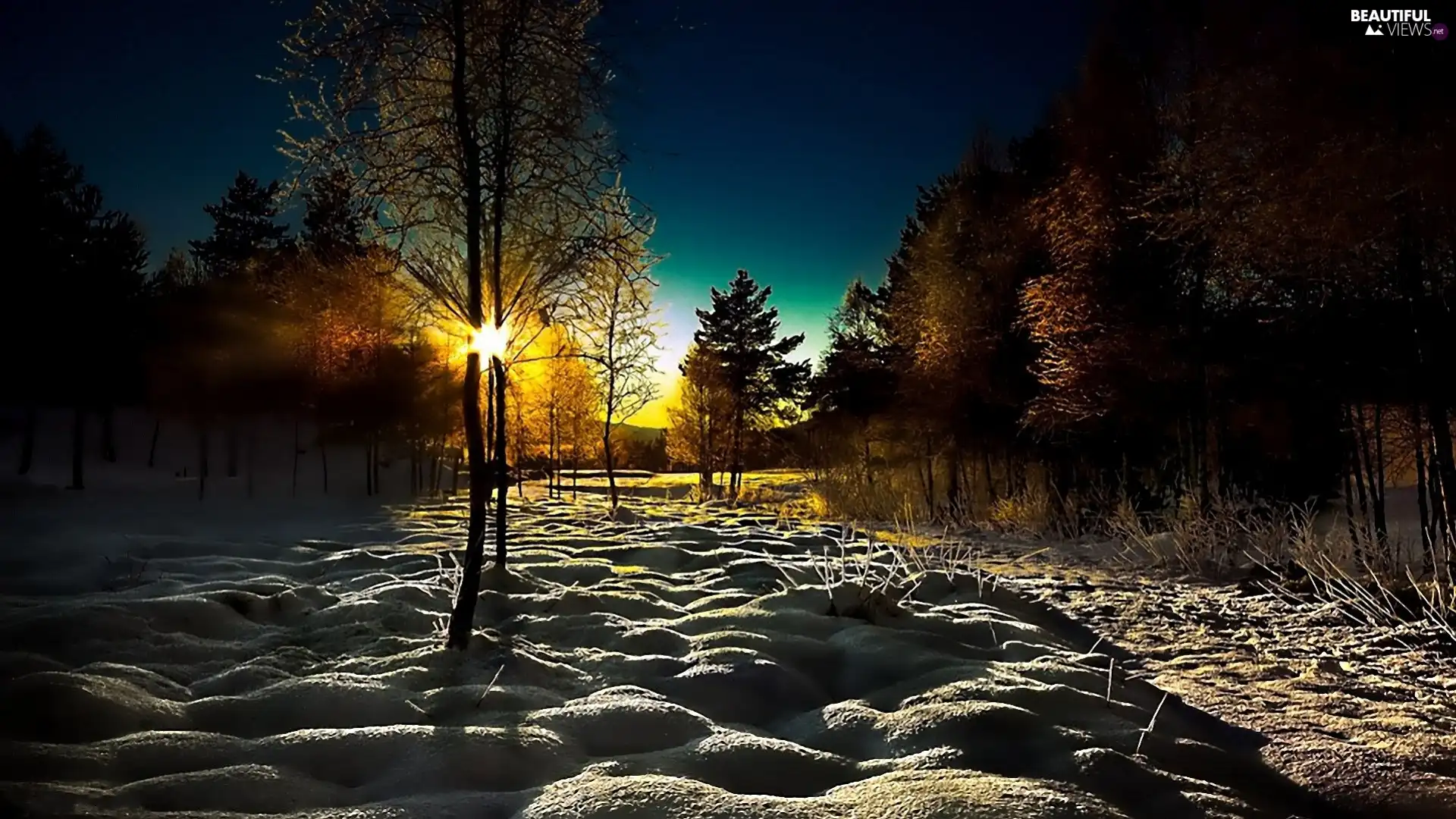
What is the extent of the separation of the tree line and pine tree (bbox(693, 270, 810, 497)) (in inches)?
284

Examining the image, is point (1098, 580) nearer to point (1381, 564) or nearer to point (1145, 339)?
point (1381, 564)

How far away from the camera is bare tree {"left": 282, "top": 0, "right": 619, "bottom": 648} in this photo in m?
4.27

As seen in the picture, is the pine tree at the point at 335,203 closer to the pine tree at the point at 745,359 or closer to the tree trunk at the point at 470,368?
the tree trunk at the point at 470,368

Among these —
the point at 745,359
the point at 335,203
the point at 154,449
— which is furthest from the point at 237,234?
the point at 335,203

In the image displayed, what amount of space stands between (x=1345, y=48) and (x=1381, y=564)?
4123mm

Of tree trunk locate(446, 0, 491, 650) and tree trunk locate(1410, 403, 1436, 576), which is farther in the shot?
tree trunk locate(1410, 403, 1436, 576)

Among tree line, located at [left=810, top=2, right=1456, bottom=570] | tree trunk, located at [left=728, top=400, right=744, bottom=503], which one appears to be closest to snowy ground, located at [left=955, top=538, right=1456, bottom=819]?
tree line, located at [left=810, top=2, right=1456, bottom=570]

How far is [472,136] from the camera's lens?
445cm

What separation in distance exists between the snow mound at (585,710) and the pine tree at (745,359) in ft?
72.6

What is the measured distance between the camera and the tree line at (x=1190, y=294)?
212 inches

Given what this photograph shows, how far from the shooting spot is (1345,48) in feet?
17.6

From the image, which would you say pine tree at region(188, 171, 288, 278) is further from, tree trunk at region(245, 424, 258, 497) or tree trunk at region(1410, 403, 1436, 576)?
tree trunk at region(1410, 403, 1436, 576)

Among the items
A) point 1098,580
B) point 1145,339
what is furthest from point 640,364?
point 1098,580

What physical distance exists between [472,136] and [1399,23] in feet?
21.2
